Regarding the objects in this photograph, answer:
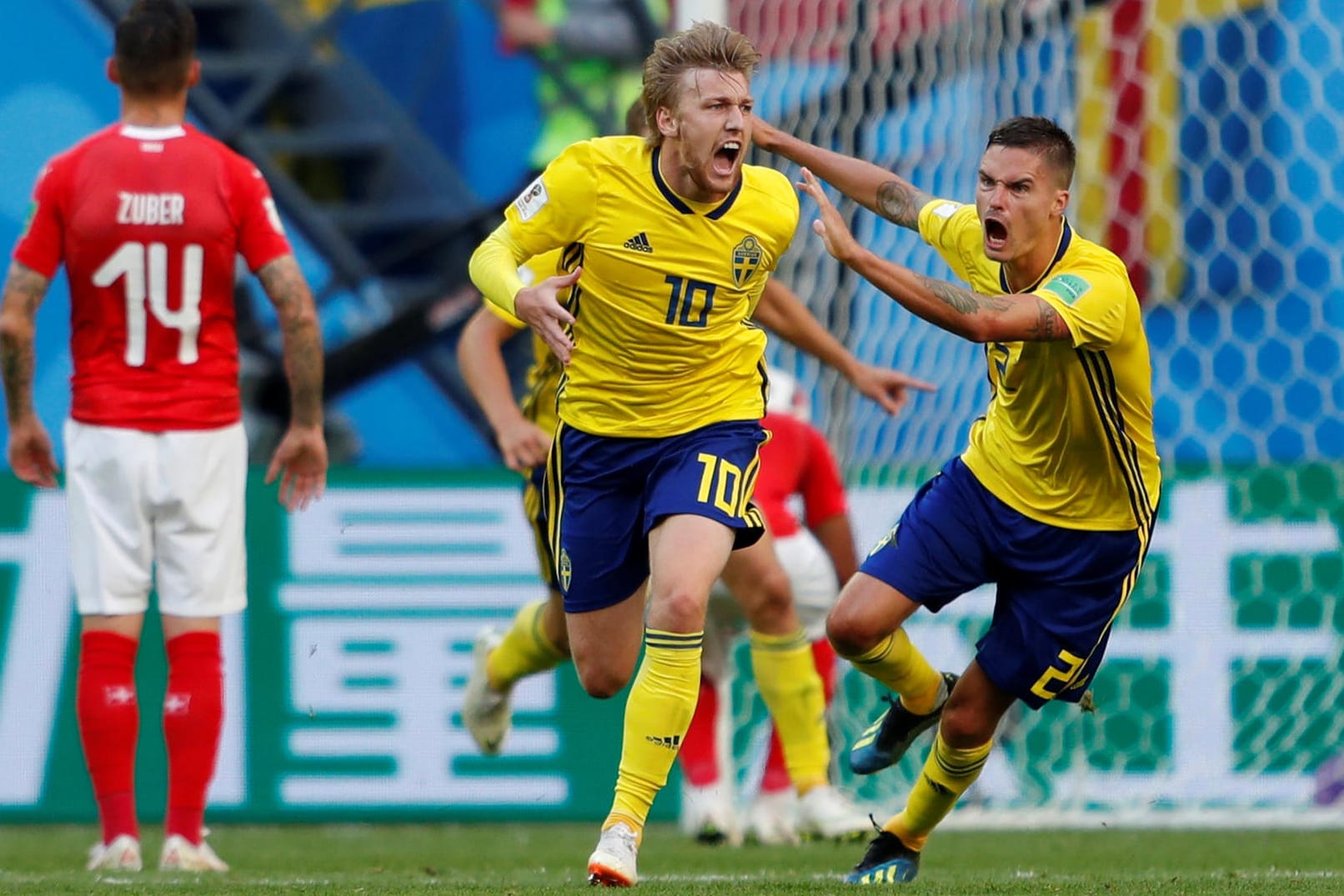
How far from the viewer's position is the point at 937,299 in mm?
4051

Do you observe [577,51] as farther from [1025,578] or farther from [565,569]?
[1025,578]

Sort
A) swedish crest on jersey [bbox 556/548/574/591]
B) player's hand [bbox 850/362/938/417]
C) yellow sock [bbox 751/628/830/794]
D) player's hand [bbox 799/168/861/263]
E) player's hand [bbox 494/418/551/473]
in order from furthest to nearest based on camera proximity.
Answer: yellow sock [bbox 751/628/830/794], player's hand [bbox 850/362/938/417], player's hand [bbox 494/418/551/473], swedish crest on jersey [bbox 556/548/574/591], player's hand [bbox 799/168/861/263]

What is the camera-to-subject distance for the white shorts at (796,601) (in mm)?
6504

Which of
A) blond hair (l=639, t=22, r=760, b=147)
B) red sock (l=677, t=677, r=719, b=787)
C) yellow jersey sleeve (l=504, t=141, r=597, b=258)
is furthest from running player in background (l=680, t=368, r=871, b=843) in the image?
blond hair (l=639, t=22, r=760, b=147)

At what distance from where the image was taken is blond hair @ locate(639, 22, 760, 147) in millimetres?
4699

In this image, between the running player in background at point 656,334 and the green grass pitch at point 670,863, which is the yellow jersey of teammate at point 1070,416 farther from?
the green grass pitch at point 670,863

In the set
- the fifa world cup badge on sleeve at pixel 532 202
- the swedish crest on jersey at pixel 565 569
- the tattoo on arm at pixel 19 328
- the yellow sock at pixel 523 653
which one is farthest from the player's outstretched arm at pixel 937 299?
the tattoo on arm at pixel 19 328

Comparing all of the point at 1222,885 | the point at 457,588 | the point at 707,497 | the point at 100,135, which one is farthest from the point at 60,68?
the point at 1222,885

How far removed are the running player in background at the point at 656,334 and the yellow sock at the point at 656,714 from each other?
19mm

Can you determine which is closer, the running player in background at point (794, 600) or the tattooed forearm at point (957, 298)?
the tattooed forearm at point (957, 298)

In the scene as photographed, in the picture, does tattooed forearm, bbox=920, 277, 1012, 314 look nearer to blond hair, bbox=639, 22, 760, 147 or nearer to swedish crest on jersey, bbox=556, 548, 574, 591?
blond hair, bbox=639, 22, 760, 147

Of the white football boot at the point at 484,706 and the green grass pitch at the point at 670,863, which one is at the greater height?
the white football boot at the point at 484,706

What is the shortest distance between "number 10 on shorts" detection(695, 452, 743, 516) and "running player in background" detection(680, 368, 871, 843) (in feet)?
5.17

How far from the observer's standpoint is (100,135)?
5516 millimetres
